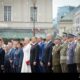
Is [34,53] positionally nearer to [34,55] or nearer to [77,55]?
[34,55]

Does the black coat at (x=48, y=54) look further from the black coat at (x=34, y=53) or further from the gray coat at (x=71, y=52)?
the gray coat at (x=71, y=52)

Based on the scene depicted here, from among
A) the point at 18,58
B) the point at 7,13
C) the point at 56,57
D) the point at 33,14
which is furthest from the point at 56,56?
the point at 7,13

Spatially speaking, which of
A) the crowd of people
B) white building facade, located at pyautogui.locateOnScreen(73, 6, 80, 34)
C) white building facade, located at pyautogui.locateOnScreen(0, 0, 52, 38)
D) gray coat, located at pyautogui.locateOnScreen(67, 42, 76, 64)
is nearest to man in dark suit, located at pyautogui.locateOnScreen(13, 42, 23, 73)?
the crowd of people

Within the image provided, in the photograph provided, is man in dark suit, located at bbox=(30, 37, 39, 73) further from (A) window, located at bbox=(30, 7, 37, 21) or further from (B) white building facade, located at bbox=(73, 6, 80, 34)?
(B) white building facade, located at bbox=(73, 6, 80, 34)

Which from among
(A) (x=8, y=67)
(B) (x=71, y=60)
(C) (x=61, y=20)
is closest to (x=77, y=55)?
(B) (x=71, y=60)

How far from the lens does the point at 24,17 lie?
4426mm

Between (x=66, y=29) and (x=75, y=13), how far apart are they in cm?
19

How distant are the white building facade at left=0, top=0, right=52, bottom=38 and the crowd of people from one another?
10 centimetres

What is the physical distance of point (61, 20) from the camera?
14.5 ft

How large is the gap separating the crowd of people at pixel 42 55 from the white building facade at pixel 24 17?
0.31 feet

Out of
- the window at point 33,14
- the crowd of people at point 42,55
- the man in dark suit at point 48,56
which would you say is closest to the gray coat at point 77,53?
the crowd of people at point 42,55

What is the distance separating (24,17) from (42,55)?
17.3 inches

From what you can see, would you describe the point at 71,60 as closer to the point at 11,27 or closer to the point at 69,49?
the point at 69,49

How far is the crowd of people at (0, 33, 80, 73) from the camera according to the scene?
442cm
